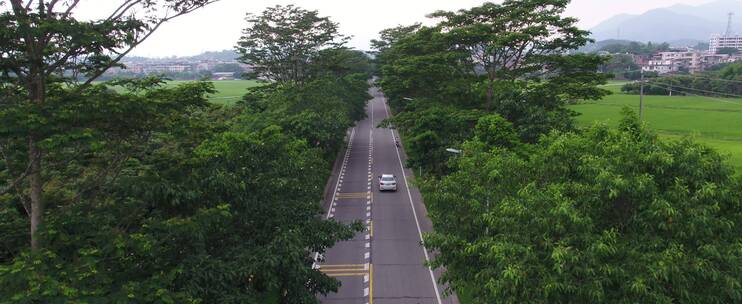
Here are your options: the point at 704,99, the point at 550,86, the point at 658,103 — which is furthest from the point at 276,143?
the point at 704,99

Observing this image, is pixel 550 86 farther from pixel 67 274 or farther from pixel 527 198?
pixel 67 274

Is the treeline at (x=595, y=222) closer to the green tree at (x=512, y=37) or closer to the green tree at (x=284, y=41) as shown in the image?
the green tree at (x=512, y=37)

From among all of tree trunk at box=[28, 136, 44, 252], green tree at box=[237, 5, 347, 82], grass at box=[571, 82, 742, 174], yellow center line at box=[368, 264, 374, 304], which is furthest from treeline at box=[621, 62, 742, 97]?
tree trunk at box=[28, 136, 44, 252]

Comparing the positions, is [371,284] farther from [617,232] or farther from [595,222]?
[617,232]

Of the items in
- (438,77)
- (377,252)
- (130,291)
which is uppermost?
(438,77)

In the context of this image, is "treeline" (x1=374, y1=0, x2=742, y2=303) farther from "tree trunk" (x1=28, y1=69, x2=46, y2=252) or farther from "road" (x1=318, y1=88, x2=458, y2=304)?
"tree trunk" (x1=28, y1=69, x2=46, y2=252)

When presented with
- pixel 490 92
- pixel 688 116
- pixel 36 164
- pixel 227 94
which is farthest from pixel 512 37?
pixel 227 94

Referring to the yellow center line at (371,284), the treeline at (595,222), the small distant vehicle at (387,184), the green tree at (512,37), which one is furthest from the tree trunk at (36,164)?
the small distant vehicle at (387,184)
